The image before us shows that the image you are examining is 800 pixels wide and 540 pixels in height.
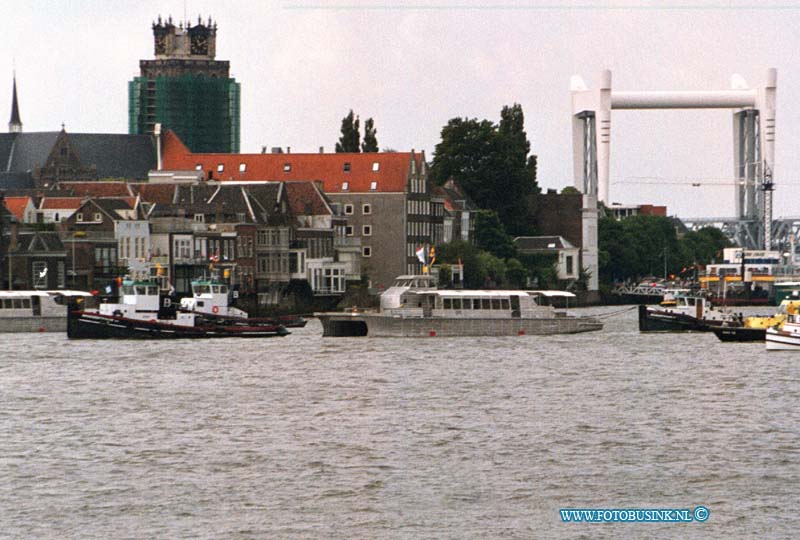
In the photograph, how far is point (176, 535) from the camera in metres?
34.9

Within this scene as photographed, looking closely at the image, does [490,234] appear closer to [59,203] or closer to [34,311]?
[59,203]

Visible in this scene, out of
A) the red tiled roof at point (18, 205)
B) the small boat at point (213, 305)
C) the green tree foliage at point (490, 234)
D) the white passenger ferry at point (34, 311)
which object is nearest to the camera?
the small boat at point (213, 305)

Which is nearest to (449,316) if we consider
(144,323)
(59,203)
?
(144,323)

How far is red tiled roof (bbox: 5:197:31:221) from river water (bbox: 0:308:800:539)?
50571mm

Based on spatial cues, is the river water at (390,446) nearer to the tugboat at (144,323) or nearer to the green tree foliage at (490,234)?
the tugboat at (144,323)

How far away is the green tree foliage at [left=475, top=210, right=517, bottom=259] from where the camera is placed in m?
162

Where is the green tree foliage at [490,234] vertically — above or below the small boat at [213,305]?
above

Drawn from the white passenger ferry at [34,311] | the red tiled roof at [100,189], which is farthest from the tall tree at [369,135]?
the white passenger ferry at [34,311]

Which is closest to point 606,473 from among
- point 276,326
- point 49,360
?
point 49,360

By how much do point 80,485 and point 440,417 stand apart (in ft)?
47.1

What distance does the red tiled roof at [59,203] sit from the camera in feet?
418

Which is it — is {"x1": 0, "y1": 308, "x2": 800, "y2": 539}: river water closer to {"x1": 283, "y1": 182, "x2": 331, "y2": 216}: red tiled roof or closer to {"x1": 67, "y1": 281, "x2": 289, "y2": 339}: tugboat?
{"x1": 67, "y1": 281, "x2": 289, "y2": 339}: tugboat

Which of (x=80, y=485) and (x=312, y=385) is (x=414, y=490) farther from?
(x=312, y=385)

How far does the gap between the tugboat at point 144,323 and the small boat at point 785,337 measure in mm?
22864
